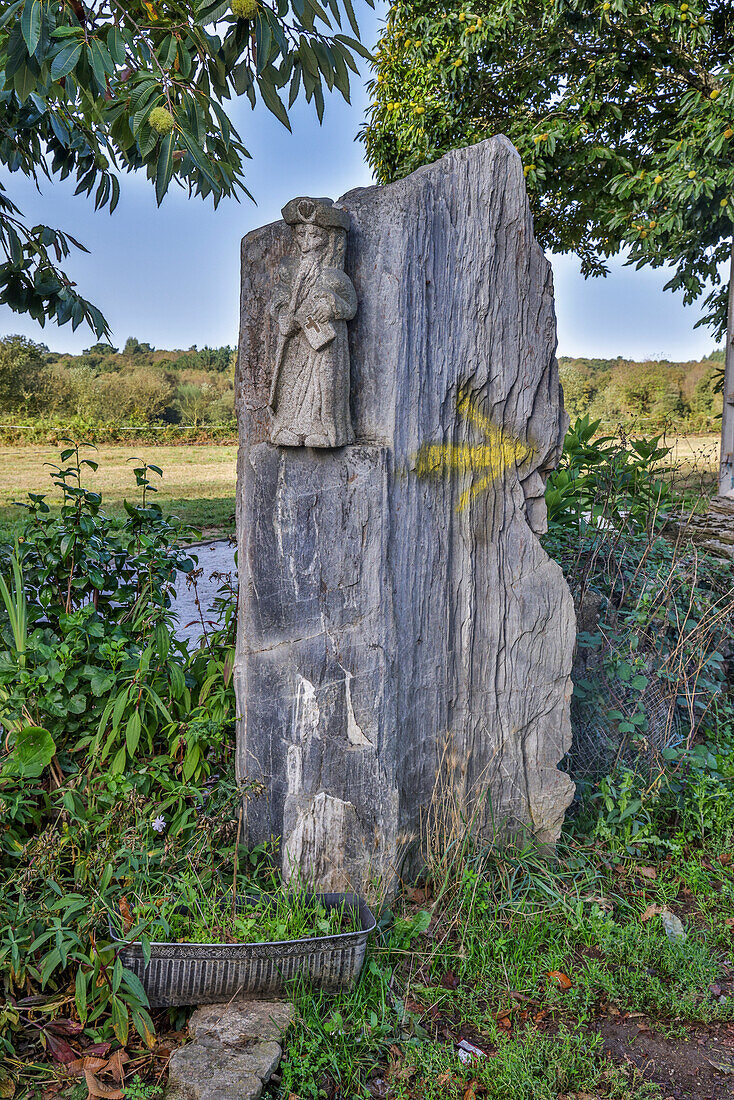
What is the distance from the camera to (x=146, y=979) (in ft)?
6.29

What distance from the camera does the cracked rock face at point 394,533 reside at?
231 cm

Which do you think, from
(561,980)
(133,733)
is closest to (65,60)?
(133,733)

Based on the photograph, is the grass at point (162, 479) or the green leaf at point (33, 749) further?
the grass at point (162, 479)

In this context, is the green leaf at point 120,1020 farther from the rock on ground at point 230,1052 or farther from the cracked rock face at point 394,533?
the cracked rock face at point 394,533

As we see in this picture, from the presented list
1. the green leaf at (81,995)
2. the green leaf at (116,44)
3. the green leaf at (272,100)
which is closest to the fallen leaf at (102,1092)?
the green leaf at (81,995)

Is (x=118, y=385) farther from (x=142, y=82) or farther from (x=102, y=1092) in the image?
(x=102, y=1092)

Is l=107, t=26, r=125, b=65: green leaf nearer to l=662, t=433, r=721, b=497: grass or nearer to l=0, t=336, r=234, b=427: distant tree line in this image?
l=662, t=433, r=721, b=497: grass

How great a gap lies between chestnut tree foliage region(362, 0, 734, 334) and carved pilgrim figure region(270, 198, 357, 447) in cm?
431

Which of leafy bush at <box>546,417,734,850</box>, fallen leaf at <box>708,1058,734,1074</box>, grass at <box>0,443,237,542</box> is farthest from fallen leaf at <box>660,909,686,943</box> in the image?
grass at <box>0,443,237,542</box>

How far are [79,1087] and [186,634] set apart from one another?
146 inches

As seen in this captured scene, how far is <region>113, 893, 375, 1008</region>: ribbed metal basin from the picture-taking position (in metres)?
1.92

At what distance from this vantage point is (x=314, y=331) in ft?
7.27

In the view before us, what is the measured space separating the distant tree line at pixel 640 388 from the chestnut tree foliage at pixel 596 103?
7.21 meters

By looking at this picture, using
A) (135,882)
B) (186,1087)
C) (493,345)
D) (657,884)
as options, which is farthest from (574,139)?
(186,1087)
